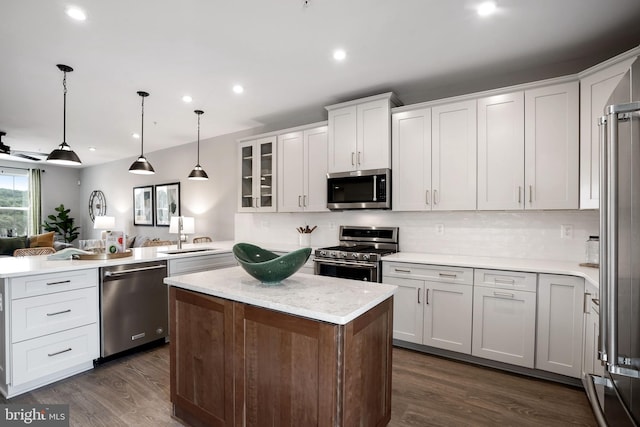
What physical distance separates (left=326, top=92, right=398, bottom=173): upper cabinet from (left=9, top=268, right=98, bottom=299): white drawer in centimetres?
259

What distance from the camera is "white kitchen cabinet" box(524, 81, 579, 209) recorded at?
8.27 feet

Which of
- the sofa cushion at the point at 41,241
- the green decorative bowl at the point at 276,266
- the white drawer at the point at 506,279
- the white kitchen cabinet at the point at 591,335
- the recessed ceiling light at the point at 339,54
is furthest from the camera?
the sofa cushion at the point at 41,241

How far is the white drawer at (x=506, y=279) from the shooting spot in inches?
96.7

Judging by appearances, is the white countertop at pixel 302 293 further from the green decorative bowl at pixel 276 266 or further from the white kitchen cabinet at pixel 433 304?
the white kitchen cabinet at pixel 433 304

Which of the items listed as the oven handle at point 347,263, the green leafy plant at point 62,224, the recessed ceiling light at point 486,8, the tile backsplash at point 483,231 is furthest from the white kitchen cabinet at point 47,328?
the green leafy plant at point 62,224

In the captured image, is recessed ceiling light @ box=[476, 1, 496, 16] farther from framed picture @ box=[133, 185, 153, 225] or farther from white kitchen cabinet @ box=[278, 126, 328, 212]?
framed picture @ box=[133, 185, 153, 225]

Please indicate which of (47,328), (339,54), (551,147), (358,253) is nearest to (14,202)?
(47,328)

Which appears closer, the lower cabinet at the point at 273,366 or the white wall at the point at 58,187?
the lower cabinet at the point at 273,366

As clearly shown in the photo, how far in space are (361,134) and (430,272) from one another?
1.67 meters

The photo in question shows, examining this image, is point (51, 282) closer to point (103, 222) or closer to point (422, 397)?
point (422, 397)

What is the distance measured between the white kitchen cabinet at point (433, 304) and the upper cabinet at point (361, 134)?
1.19m

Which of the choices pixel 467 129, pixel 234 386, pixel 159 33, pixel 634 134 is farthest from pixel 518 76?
pixel 234 386

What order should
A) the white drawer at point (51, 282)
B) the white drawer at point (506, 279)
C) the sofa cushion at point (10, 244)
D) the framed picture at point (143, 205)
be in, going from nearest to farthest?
the white drawer at point (51, 282)
the white drawer at point (506, 279)
the sofa cushion at point (10, 244)
the framed picture at point (143, 205)

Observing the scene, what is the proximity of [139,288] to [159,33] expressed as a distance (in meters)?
2.23
